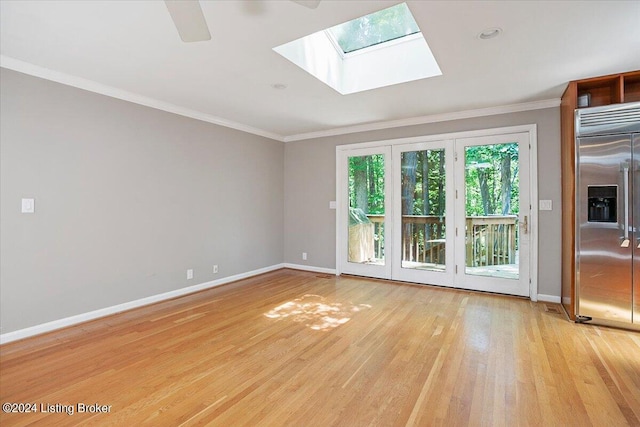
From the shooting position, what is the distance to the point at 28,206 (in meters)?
2.80

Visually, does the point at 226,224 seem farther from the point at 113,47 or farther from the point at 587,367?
the point at 587,367

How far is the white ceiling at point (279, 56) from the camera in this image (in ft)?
6.58

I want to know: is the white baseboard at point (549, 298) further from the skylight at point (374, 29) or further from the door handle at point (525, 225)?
the skylight at point (374, 29)

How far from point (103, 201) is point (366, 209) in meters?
3.55

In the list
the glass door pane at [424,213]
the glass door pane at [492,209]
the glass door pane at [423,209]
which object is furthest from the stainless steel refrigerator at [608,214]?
the glass door pane at [423,209]

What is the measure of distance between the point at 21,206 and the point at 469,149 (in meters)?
5.03

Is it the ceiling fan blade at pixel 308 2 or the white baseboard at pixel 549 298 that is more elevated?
the ceiling fan blade at pixel 308 2

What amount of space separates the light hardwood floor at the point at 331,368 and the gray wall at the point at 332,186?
896 millimetres

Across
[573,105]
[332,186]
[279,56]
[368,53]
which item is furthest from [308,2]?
[332,186]

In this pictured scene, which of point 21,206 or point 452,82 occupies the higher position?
point 452,82

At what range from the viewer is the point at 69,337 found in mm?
2812

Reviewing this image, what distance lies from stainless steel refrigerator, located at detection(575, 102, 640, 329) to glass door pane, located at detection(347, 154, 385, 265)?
2.43 metres

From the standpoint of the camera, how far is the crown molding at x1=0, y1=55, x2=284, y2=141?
271 centimetres

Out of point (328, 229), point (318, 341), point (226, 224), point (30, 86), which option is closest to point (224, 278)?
point (226, 224)
